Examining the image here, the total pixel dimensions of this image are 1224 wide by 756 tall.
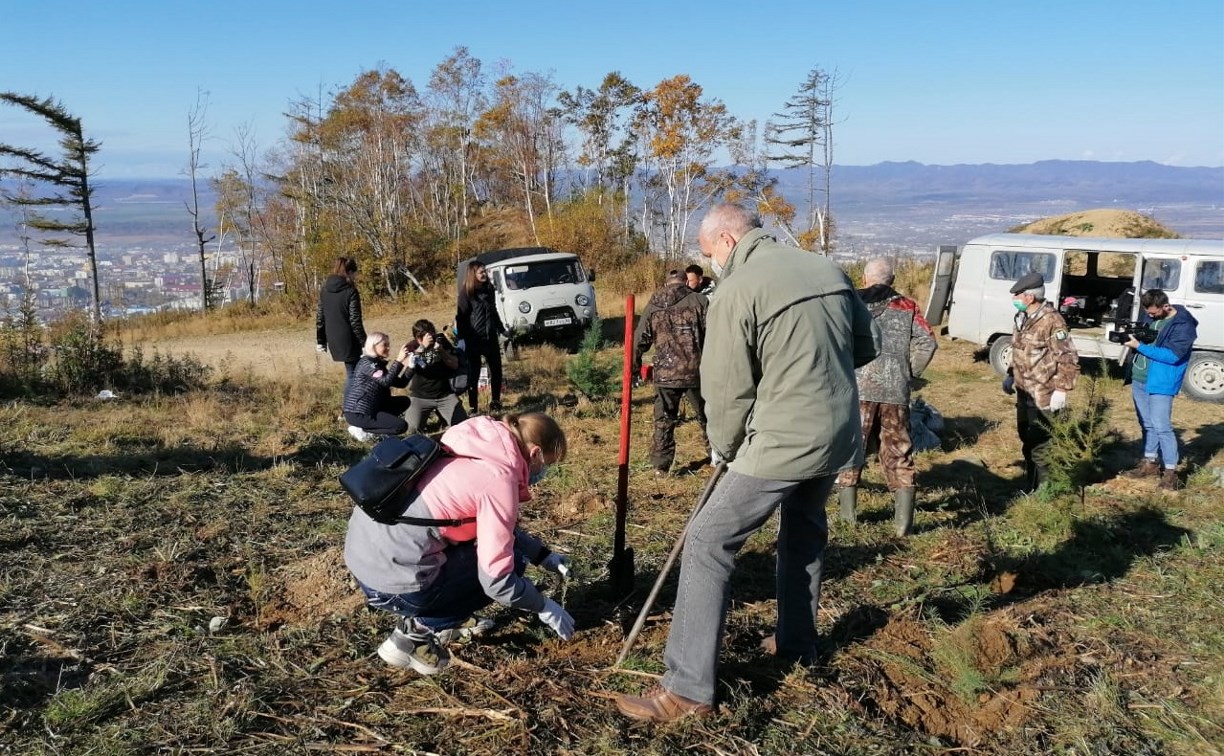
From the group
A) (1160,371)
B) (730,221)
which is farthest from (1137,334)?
(730,221)

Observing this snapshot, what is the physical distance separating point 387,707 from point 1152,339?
254 inches

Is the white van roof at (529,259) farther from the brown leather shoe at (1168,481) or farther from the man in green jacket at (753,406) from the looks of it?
the man in green jacket at (753,406)

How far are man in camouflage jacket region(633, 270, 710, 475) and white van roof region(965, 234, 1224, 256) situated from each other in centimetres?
780

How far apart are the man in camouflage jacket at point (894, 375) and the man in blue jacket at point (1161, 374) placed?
2.56m

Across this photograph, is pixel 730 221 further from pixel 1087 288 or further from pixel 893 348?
pixel 1087 288

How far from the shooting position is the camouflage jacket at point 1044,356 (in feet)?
19.6

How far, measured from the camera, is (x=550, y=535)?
4965mm

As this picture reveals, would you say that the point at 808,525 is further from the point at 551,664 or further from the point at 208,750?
the point at 208,750

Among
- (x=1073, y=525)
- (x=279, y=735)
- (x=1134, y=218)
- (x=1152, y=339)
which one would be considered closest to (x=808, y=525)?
(x=279, y=735)

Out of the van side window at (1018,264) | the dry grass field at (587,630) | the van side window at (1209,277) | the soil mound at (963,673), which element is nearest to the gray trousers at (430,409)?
the dry grass field at (587,630)

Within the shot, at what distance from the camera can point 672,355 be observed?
6.68 metres

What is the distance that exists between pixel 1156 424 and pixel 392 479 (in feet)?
21.0

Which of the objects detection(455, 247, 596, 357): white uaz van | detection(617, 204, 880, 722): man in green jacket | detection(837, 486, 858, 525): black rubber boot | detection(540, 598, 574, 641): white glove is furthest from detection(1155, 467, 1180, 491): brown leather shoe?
detection(455, 247, 596, 357): white uaz van

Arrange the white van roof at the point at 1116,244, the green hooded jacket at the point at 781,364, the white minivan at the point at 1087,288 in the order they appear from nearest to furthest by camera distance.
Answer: the green hooded jacket at the point at 781,364 → the white minivan at the point at 1087,288 → the white van roof at the point at 1116,244
